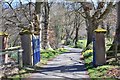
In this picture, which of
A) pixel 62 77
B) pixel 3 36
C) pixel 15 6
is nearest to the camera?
pixel 62 77

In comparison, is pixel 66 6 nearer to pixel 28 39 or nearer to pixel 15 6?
pixel 15 6

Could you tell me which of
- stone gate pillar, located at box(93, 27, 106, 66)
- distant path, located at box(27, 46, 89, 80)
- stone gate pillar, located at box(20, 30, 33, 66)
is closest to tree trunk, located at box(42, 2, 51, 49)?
distant path, located at box(27, 46, 89, 80)

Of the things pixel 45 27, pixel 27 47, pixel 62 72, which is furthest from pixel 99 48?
pixel 45 27

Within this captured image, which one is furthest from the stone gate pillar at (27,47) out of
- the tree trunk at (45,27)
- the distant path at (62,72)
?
the tree trunk at (45,27)

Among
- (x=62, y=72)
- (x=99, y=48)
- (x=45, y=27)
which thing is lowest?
(x=62, y=72)

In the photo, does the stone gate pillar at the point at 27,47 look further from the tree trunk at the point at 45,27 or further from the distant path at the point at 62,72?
the tree trunk at the point at 45,27

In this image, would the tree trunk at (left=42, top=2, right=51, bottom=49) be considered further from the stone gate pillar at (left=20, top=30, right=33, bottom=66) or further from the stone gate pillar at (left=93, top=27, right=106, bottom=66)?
the stone gate pillar at (left=93, top=27, right=106, bottom=66)

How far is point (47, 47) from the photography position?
29.7m

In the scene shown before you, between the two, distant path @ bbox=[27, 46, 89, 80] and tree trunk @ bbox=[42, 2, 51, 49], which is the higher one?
tree trunk @ bbox=[42, 2, 51, 49]

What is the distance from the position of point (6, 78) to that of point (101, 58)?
17.4 ft

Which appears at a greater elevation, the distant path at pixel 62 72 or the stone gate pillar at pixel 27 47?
the stone gate pillar at pixel 27 47

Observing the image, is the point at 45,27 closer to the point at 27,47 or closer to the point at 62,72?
the point at 27,47

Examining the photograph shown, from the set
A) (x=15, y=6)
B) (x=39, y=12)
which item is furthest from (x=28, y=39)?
(x=15, y=6)

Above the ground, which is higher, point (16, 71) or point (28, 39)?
point (28, 39)
